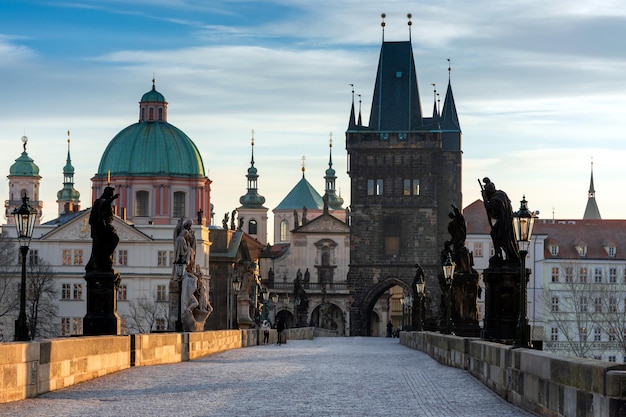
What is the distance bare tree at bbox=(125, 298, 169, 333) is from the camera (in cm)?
10881

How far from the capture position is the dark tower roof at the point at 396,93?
129500 mm

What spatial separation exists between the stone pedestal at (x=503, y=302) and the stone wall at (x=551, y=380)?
5.15 feet

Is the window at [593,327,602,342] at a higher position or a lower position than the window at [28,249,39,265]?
lower

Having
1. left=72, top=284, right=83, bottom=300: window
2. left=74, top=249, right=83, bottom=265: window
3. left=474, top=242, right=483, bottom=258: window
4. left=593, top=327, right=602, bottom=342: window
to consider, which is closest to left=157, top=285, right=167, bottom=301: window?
left=72, top=284, right=83, bottom=300: window

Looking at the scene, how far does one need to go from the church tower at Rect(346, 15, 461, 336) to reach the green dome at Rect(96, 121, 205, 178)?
19916 millimetres

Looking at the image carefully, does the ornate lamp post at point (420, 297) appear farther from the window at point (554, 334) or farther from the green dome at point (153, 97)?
the green dome at point (153, 97)

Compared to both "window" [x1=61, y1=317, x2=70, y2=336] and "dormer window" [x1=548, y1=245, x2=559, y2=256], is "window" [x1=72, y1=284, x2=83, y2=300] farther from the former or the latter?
"dormer window" [x1=548, y1=245, x2=559, y2=256]

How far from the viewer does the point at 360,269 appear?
12494 centimetres

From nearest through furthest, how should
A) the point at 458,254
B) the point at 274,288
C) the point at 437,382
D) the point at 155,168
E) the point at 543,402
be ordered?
the point at 543,402
the point at 437,382
the point at 458,254
the point at 155,168
the point at 274,288

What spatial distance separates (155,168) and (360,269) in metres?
27.6

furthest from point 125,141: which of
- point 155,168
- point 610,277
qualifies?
point 610,277

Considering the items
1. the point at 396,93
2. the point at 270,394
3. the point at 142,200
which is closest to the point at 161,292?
the point at 142,200

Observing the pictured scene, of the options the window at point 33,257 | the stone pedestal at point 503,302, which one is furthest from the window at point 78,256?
the stone pedestal at point 503,302

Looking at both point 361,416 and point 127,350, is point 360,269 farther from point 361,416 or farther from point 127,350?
point 361,416
